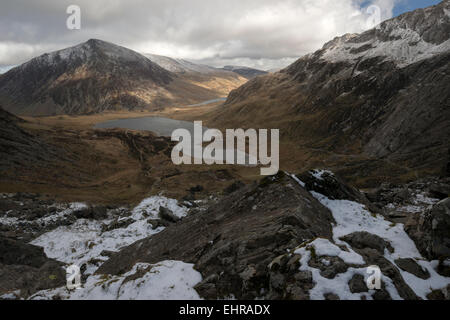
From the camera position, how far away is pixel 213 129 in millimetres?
116062

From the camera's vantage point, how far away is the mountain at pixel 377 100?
56000mm

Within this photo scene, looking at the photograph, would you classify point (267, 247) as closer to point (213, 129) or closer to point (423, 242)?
point (423, 242)

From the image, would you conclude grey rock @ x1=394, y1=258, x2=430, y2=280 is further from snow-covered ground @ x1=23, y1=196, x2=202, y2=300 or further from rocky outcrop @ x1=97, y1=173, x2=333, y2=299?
snow-covered ground @ x1=23, y1=196, x2=202, y2=300

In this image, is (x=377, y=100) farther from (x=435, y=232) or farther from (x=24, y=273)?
(x=24, y=273)

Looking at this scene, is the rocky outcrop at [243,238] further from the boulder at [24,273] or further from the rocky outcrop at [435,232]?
the rocky outcrop at [435,232]

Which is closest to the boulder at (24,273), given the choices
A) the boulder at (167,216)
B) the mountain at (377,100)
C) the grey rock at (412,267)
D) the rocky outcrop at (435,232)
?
the boulder at (167,216)

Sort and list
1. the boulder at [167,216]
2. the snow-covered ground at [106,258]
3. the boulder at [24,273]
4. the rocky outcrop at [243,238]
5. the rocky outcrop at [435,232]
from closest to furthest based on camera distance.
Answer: the rocky outcrop at [243,238] → the snow-covered ground at [106,258] → the rocky outcrop at [435,232] → the boulder at [24,273] → the boulder at [167,216]

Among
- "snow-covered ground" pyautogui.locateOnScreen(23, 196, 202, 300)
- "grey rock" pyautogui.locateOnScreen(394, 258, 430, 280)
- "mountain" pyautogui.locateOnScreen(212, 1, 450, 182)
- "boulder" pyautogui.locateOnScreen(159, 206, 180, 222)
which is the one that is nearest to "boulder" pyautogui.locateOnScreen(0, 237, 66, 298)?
"snow-covered ground" pyautogui.locateOnScreen(23, 196, 202, 300)

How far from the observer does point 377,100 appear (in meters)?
77.9

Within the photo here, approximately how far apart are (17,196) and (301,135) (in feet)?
245

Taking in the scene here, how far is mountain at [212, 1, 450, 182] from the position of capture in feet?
184

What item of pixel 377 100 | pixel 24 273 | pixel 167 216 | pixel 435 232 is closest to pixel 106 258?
pixel 24 273
